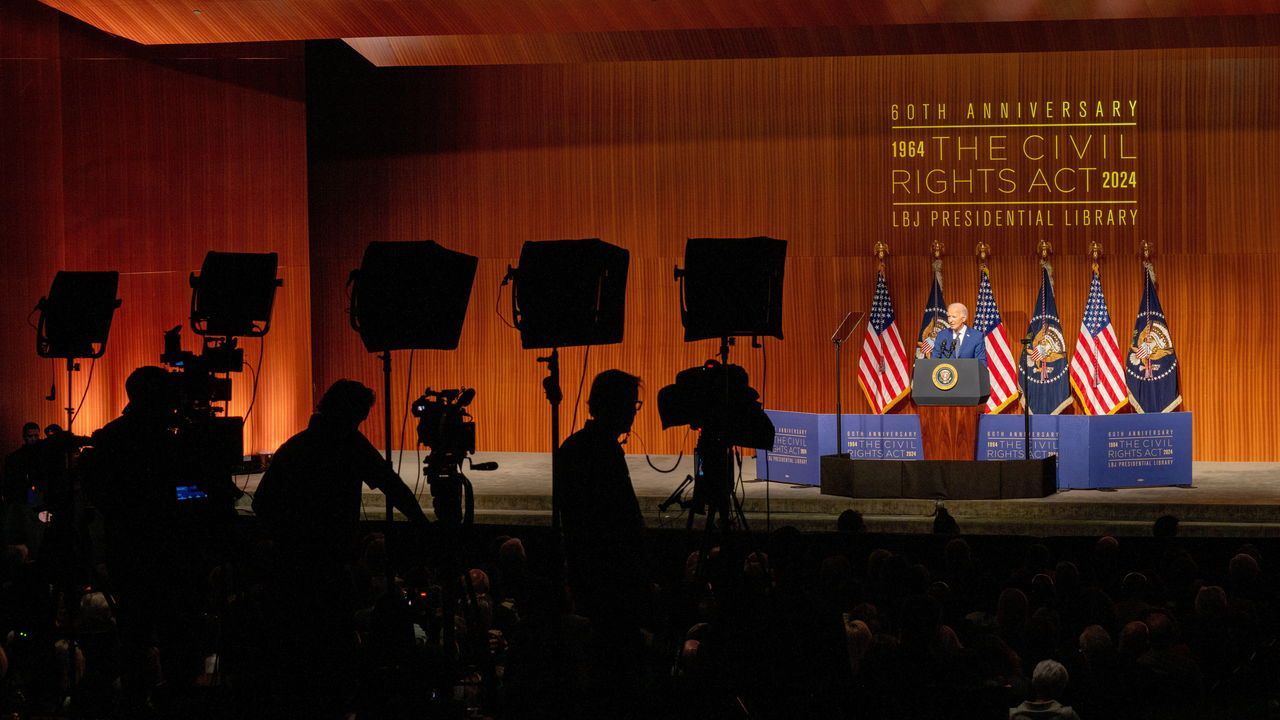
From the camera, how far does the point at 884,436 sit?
9.20 m

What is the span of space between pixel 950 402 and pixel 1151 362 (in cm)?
280

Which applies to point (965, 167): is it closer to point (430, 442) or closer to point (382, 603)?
point (430, 442)

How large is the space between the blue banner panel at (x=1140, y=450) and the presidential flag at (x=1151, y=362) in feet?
4.82

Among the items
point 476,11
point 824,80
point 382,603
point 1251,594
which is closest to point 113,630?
point 382,603

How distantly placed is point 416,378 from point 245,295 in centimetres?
605

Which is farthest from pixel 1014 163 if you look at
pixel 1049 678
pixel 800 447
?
pixel 1049 678

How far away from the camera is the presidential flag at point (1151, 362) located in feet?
34.6

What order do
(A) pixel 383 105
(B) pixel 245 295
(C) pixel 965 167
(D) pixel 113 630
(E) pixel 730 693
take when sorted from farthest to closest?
(A) pixel 383 105
(C) pixel 965 167
(B) pixel 245 295
(D) pixel 113 630
(E) pixel 730 693

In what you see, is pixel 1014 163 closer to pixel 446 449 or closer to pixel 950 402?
pixel 950 402

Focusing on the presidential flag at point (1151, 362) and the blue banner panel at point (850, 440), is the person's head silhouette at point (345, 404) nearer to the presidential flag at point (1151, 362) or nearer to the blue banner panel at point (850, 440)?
the blue banner panel at point (850, 440)

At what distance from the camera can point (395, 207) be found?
12.0m

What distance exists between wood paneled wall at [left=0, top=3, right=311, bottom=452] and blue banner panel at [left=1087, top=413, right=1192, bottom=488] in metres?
7.20

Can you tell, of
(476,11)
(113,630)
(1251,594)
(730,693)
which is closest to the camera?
(730,693)

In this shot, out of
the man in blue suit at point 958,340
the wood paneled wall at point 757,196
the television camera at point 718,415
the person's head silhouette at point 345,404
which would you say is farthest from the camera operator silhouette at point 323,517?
the wood paneled wall at point 757,196
